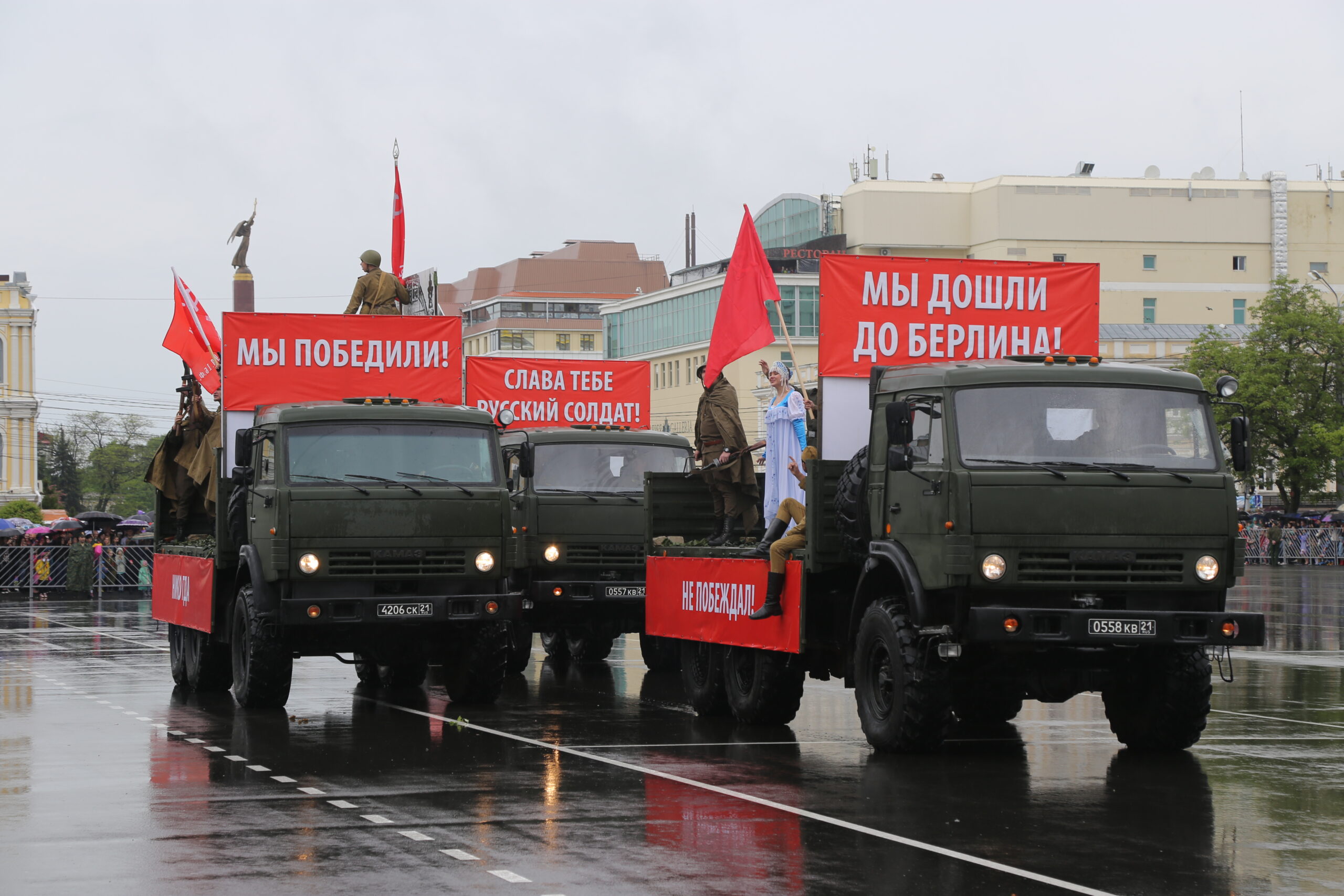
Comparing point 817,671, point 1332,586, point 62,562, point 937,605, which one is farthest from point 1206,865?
point 62,562

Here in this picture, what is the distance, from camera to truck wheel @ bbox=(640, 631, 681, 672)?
72.2 feet

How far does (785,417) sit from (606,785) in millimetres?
4742

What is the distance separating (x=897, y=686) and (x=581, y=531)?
7936 millimetres

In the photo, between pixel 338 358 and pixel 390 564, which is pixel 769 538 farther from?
pixel 338 358

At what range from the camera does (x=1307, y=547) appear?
62.9m

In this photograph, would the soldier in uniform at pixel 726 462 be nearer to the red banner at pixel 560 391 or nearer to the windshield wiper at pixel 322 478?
the windshield wiper at pixel 322 478

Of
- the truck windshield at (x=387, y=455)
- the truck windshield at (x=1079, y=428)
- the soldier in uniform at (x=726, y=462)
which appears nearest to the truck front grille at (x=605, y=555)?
the soldier in uniform at (x=726, y=462)

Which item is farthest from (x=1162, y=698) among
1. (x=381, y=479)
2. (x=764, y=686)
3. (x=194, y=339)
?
(x=194, y=339)

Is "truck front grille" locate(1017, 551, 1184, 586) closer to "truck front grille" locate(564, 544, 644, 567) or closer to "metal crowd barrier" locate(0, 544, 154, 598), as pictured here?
"truck front grille" locate(564, 544, 644, 567)

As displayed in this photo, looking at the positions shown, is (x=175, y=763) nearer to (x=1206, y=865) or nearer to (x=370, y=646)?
(x=370, y=646)

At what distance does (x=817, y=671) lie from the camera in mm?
14883

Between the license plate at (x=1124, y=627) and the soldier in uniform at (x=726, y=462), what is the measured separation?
16.8ft

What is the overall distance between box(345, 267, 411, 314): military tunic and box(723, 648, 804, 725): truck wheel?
770cm

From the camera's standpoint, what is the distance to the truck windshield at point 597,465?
67.7 ft
